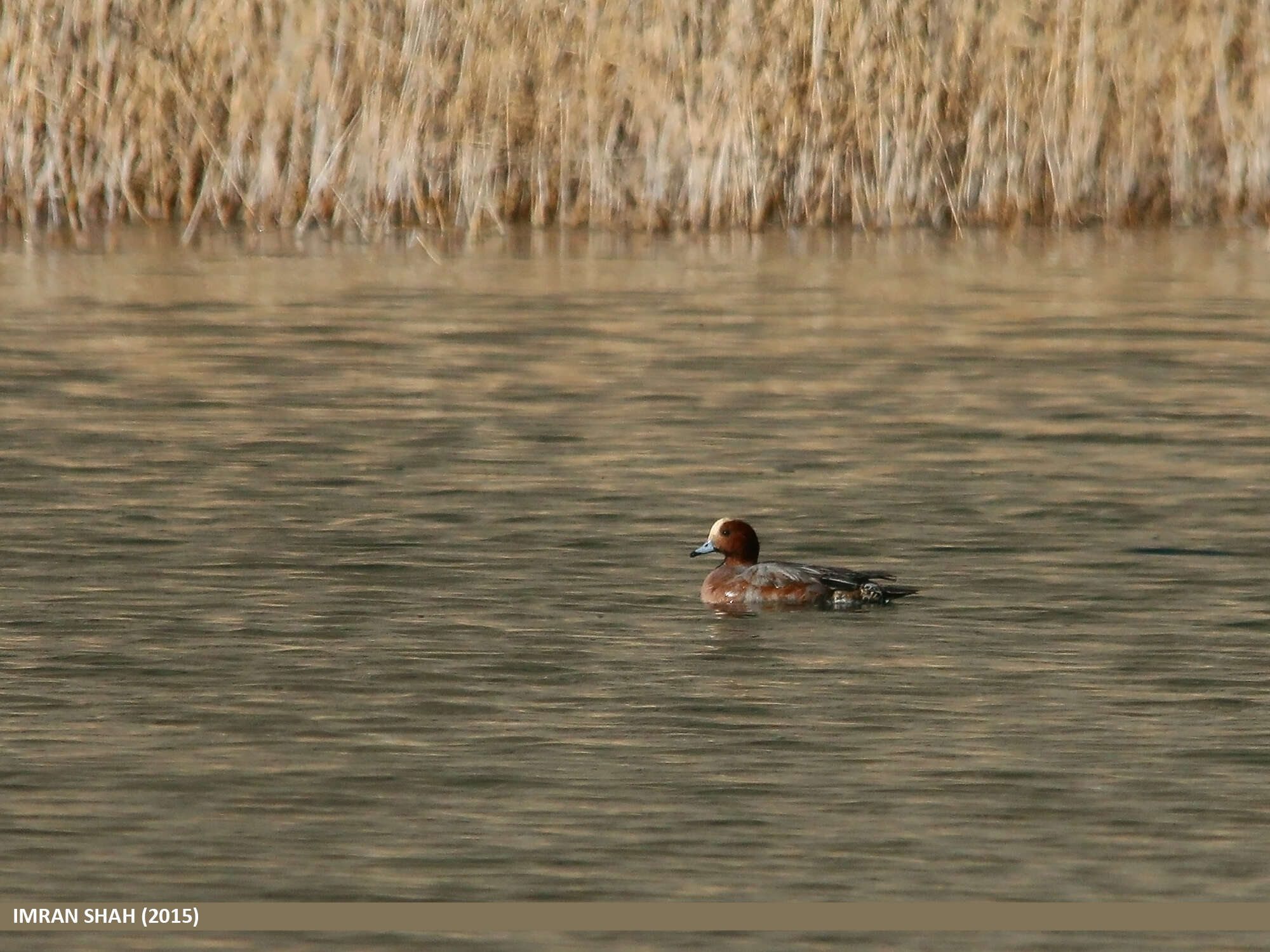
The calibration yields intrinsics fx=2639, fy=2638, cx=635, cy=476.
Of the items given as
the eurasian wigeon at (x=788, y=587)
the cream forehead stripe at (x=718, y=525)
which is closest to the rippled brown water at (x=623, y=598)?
the eurasian wigeon at (x=788, y=587)

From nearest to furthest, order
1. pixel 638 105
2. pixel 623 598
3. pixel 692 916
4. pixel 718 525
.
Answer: pixel 692 916, pixel 623 598, pixel 718 525, pixel 638 105

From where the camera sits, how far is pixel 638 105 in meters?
15.5

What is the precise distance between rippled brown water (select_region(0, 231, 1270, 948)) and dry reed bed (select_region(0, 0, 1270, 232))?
1.67 metres

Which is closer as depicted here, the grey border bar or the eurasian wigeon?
the grey border bar

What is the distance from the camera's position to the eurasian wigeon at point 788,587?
7320mm

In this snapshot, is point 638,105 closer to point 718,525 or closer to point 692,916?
point 718,525

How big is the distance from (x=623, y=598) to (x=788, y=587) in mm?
472

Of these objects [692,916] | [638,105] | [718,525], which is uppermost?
[638,105]

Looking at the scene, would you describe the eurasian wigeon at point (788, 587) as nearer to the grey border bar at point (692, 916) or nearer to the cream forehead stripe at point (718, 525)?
the cream forehead stripe at point (718, 525)

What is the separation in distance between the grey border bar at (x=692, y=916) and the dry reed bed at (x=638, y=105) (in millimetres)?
10779

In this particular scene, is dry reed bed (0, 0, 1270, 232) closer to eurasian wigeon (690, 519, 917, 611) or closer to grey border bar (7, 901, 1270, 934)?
eurasian wigeon (690, 519, 917, 611)

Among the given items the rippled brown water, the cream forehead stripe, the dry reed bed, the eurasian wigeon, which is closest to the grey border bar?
the rippled brown water

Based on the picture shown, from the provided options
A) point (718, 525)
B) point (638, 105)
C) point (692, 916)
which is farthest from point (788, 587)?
point (638, 105)

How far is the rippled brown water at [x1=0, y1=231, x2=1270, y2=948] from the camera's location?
5.22m
